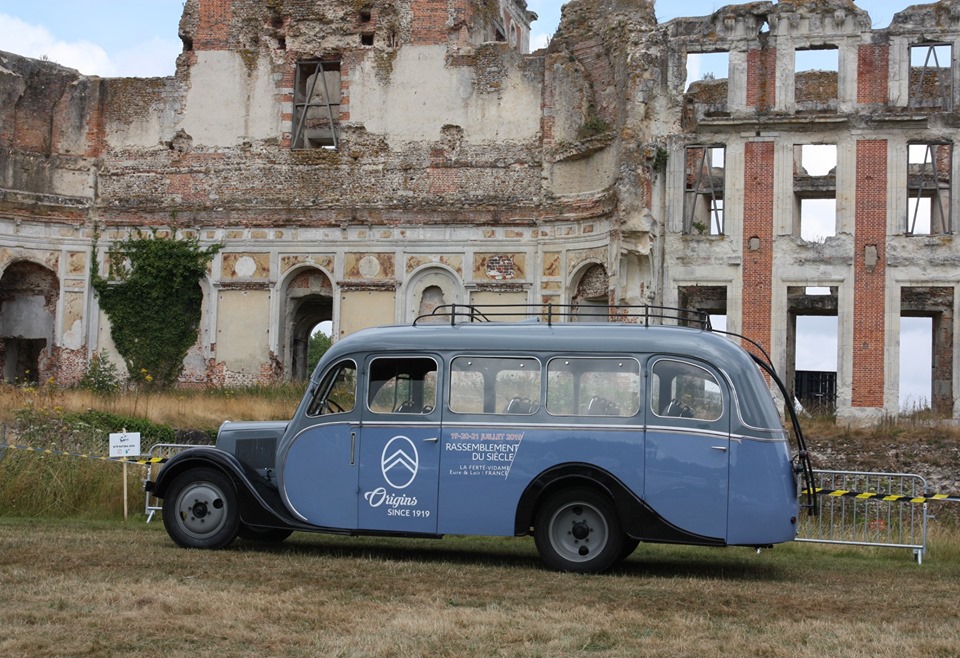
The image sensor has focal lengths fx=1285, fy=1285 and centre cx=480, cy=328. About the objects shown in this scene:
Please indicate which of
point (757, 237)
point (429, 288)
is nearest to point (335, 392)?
point (757, 237)

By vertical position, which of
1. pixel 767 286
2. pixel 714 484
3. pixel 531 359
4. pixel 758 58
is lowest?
pixel 714 484

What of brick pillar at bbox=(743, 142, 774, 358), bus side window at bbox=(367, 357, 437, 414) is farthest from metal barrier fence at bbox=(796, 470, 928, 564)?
brick pillar at bbox=(743, 142, 774, 358)

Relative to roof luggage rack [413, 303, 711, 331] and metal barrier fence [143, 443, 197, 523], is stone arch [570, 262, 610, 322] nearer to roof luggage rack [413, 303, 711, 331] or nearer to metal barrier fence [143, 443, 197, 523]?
roof luggage rack [413, 303, 711, 331]

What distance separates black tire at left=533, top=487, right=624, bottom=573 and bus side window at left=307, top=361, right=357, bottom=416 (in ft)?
7.59

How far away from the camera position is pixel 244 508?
1319 centimetres

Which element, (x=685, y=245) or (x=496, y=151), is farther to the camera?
(x=496, y=151)

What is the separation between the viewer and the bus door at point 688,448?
475 inches

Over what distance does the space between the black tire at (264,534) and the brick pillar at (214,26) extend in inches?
904

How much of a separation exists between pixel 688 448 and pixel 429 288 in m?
20.9

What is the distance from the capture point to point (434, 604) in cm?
982

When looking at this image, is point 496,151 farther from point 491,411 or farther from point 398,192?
point 491,411

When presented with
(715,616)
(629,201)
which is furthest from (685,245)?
(715,616)

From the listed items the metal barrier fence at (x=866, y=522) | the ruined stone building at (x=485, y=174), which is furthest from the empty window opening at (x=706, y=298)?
the metal barrier fence at (x=866, y=522)

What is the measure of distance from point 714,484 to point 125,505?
8.35 m
